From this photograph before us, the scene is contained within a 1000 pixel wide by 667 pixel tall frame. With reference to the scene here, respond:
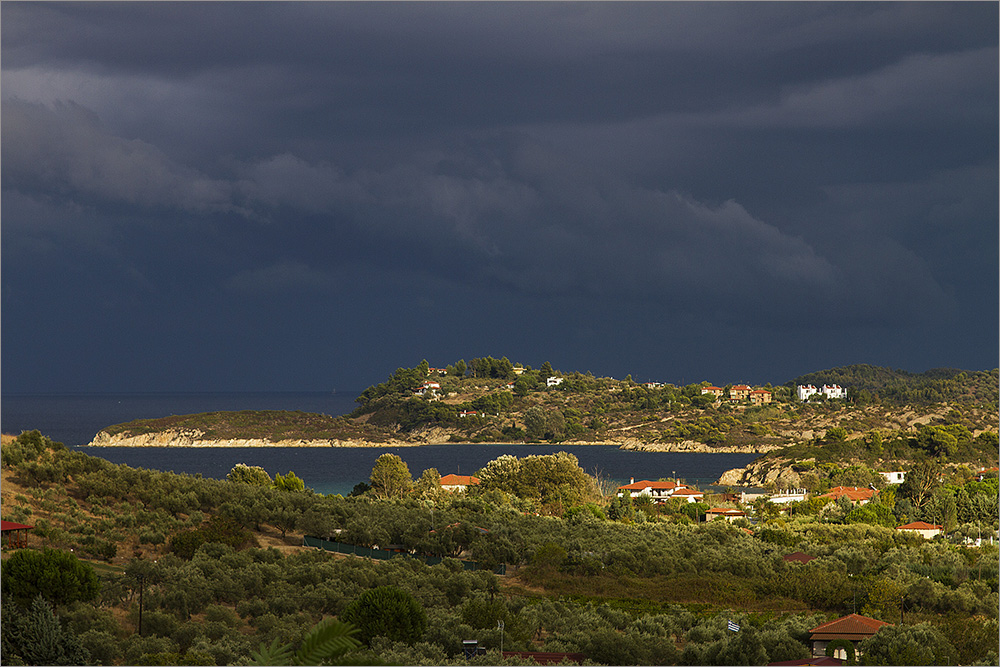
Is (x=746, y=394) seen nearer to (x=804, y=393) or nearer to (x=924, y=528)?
(x=804, y=393)

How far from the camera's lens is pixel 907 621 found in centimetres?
2322

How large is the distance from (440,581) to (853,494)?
42.0 meters

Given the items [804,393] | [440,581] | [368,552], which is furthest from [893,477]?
[804,393]

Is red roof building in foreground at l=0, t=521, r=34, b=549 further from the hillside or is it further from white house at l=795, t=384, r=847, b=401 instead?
white house at l=795, t=384, r=847, b=401

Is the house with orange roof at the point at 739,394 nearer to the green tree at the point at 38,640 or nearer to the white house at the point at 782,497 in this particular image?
the white house at the point at 782,497

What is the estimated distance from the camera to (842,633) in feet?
65.8

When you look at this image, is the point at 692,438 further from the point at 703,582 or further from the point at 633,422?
the point at 703,582

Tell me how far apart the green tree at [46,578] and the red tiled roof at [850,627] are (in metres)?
15.8

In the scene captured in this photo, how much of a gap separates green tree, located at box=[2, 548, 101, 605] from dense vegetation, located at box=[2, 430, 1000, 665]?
1.8 inches

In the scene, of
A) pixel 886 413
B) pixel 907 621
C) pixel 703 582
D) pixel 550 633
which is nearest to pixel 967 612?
pixel 907 621

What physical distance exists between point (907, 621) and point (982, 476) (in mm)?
50310

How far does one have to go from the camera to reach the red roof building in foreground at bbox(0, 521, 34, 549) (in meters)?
22.0

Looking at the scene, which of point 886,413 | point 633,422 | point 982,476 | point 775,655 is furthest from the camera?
point 633,422

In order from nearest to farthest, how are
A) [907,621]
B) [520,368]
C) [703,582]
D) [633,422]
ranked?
[907,621] → [703,582] → [633,422] → [520,368]
